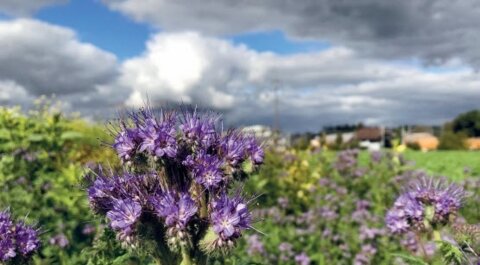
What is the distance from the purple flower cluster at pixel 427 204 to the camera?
14.6 ft

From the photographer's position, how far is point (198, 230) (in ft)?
9.69

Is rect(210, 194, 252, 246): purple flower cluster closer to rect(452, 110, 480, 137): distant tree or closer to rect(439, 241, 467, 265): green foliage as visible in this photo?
rect(439, 241, 467, 265): green foliage

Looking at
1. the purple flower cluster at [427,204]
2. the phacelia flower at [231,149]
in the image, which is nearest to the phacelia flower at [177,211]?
the phacelia flower at [231,149]

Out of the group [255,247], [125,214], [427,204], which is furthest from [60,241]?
[125,214]

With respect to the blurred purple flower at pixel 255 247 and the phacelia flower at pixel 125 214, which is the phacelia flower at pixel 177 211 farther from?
the blurred purple flower at pixel 255 247

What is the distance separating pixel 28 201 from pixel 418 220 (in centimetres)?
525

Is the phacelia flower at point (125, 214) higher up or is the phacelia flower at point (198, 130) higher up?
the phacelia flower at point (198, 130)

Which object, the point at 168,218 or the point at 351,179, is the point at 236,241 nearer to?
the point at 168,218

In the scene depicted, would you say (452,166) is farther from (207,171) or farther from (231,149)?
(207,171)

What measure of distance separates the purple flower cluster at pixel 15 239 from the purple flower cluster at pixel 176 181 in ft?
1.93

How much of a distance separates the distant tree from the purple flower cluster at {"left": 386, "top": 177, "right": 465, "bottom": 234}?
104836 mm

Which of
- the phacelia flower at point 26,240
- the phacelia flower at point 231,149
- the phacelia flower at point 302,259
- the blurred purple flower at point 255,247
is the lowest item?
the phacelia flower at point 302,259

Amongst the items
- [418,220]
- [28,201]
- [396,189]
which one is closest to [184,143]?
[418,220]

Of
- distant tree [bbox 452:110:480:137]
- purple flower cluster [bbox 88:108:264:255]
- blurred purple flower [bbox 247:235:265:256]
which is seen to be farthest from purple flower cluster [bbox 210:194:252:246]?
distant tree [bbox 452:110:480:137]
